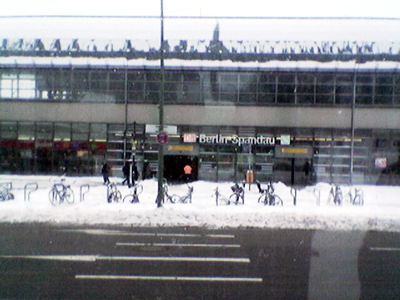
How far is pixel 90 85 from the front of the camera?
2431cm

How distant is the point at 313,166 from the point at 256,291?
1960cm

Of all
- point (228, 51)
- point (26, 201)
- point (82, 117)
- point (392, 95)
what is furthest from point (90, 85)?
point (392, 95)

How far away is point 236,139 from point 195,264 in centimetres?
1732

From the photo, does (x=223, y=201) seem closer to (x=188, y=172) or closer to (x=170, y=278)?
(x=170, y=278)

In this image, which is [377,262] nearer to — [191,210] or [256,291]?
[256,291]

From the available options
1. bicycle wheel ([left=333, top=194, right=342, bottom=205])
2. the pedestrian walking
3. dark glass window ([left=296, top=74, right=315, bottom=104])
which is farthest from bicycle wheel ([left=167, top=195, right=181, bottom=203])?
dark glass window ([left=296, top=74, right=315, bottom=104])

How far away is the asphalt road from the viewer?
5.35 m

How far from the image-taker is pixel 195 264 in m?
6.79

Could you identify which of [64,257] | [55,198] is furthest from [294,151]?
[64,257]

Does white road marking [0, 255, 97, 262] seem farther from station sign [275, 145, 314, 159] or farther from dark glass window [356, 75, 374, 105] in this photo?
dark glass window [356, 75, 374, 105]

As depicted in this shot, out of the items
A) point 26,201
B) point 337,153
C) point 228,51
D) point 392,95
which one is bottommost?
point 26,201

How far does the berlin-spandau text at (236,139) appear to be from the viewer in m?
23.5

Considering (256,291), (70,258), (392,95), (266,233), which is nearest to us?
(256,291)

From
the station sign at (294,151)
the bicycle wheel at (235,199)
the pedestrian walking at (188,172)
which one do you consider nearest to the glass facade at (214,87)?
the station sign at (294,151)
